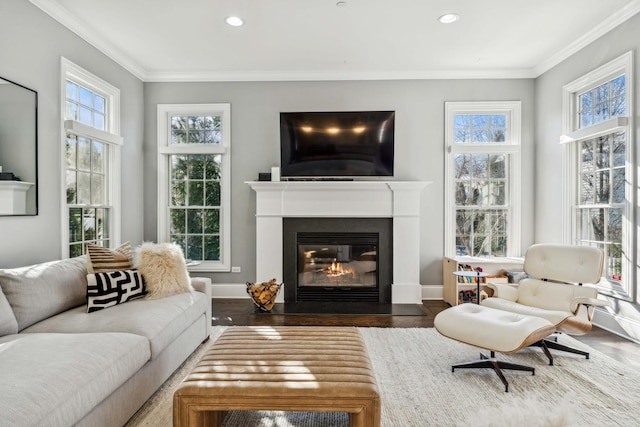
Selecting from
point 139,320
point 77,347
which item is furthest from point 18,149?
point 77,347

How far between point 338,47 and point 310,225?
2.00 m

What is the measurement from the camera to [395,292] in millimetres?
4184

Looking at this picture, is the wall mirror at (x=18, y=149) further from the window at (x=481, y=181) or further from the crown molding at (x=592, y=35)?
the crown molding at (x=592, y=35)

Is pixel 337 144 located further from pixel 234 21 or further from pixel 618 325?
pixel 618 325

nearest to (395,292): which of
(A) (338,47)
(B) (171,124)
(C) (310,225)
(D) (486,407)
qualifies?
(C) (310,225)

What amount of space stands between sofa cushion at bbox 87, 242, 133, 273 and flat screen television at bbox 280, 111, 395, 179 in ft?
6.79

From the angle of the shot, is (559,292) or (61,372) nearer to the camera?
(61,372)

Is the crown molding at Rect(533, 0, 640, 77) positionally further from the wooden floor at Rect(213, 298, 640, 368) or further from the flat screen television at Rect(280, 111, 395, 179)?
→ the wooden floor at Rect(213, 298, 640, 368)

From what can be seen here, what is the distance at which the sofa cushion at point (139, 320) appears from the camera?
2.00 metres

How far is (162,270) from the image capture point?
8.77ft

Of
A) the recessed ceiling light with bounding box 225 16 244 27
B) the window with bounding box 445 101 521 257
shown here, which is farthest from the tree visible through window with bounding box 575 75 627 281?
the recessed ceiling light with bounding box 225 16 244 27

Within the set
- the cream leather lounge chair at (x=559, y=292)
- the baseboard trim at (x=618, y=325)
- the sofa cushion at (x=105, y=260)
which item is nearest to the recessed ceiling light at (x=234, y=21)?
the sofa cushion at (x=105, y=260)

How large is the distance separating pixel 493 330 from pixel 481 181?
2699 mm

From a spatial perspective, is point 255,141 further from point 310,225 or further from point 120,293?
point 120,293
